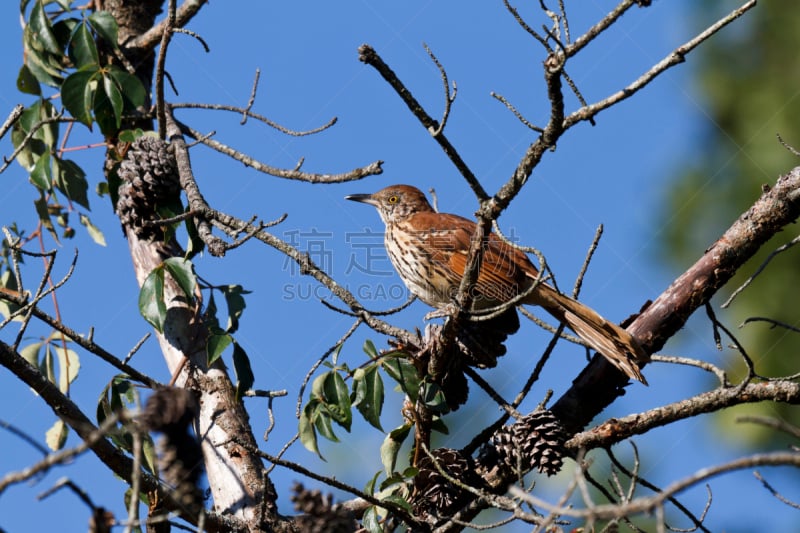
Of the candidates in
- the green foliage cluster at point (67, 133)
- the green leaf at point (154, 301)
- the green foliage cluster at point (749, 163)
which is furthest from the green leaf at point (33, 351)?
the green foliage cluster at point (749, 163)

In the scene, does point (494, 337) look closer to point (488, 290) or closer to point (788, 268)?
point (488, 290)

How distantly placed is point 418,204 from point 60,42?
210cm

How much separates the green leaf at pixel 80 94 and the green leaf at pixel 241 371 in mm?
1186

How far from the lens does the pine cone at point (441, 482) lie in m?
3.16

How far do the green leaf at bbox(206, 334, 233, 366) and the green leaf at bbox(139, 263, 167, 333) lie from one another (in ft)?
0.62

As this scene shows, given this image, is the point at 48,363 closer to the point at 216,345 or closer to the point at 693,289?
the point at 216,345

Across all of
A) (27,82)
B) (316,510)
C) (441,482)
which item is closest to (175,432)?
(316,510)

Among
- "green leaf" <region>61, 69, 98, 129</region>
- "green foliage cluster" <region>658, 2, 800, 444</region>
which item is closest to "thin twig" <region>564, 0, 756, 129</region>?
"green leaf" <region>61, 69, 98, 129</region>

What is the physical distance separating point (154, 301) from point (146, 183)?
59cm

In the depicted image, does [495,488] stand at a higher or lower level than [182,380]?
lower

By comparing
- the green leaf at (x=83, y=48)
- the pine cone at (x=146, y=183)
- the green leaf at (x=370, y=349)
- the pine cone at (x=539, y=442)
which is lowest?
the pine cone at (x=539, y=442)

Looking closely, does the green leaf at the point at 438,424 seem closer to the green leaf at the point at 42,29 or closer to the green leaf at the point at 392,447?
the green leaf at the point at 392,447

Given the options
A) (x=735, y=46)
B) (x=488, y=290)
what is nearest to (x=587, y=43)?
(x=488, y=290)

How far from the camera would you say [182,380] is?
11.2 ft
